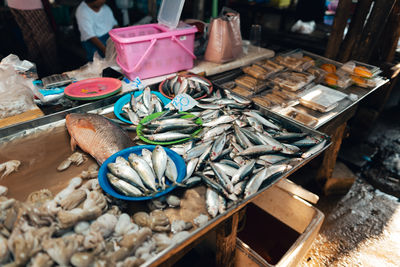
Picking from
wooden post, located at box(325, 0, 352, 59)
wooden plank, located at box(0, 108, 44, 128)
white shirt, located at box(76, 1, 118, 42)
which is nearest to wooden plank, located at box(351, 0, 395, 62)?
wooden post, located at box(325, 0, 352, 59)

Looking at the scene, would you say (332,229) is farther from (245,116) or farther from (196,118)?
(196,118)

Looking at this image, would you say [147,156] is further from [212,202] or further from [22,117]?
[22,117]

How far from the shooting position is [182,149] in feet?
7.03

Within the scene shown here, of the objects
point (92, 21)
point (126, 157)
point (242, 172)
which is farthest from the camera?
point (92, 21)

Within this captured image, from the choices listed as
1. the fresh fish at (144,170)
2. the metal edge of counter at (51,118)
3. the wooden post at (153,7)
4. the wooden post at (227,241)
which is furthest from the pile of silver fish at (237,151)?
the wooden post at (153,7)

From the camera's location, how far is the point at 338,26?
434 cm

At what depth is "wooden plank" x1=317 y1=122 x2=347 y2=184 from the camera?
3857mm

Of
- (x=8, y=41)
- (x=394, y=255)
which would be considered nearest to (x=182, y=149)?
(x=394, y=255)

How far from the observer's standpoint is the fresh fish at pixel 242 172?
6.11 feet

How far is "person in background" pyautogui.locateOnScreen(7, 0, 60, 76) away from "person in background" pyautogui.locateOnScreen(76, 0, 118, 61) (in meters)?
1.46

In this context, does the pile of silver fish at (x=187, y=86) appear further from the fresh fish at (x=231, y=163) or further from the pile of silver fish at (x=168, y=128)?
the fresh fish at (x=231, y=163)

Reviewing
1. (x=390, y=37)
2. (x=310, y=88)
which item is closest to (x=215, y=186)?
(x=310, y=88)

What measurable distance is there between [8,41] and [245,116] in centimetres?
947

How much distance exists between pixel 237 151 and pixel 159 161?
29.1 inches
